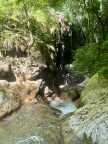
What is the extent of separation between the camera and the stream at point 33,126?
10073mm

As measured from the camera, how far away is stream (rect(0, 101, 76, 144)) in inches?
397

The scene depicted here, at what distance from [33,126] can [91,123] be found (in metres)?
2.99

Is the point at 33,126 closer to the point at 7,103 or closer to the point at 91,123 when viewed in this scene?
the point at 7,103

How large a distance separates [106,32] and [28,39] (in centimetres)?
521

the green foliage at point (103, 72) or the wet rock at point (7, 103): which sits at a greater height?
the green foliage at point (103, 72)

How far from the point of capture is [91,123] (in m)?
9.27

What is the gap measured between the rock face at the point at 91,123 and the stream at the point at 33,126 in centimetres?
46

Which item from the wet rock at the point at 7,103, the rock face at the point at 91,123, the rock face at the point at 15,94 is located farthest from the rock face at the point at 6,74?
the rock face at the point at 91,123

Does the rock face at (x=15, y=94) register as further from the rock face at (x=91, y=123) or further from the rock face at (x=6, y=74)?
the rock face at (x=91, y=123)

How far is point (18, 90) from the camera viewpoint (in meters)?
15.3

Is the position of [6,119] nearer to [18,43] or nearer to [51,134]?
[51,134]

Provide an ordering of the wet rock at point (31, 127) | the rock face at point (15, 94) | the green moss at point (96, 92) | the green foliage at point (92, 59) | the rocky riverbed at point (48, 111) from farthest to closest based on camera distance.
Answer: the rock face at point (15, 94) < the green foliage at point (92, 59) < the green moss at point (96, 92) < the wet rock at point (31, 127) < the rocky riverbed at point (48, 111)

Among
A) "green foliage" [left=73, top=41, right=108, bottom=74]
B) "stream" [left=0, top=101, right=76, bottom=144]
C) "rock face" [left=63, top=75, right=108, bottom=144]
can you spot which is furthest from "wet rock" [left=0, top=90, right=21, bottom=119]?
"rock face" [left=63, top=75, right=108, bottom=144]

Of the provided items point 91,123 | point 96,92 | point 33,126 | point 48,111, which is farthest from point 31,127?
point 91,123
